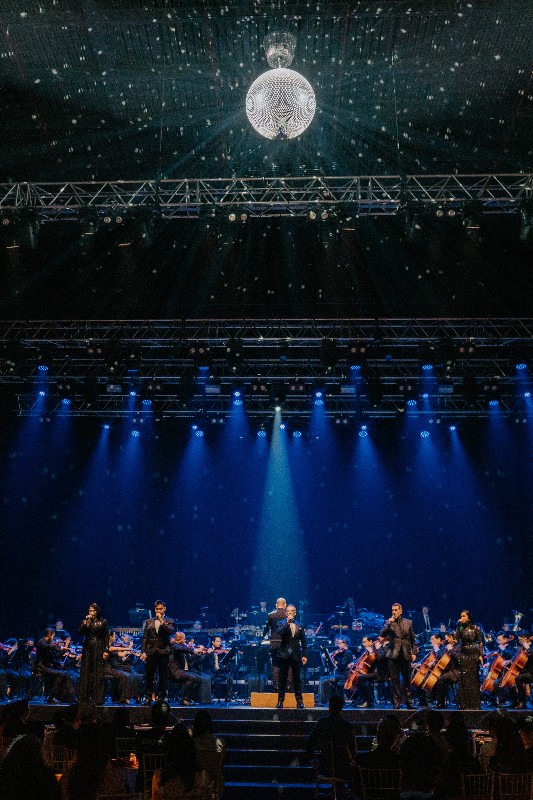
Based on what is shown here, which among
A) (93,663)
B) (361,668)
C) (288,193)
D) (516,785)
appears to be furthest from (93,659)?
(288,193)

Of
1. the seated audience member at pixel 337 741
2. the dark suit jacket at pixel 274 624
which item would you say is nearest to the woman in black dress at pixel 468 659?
the dark suit jacket at pixel 274 624

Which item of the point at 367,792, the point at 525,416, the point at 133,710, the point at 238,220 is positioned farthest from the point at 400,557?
the point at 367,792

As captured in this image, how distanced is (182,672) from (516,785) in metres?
7.24

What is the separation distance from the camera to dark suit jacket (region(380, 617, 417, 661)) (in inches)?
474

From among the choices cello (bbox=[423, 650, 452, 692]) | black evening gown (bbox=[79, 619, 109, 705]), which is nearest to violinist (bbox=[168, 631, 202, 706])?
black evening gown (bbox=[79, 619, 109, 705])

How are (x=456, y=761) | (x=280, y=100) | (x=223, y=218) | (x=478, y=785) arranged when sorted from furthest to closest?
1. (x=223, y=218)
2. (x=280, y=100)
3. (x=456, y=761)
4. (x=478, y=785)

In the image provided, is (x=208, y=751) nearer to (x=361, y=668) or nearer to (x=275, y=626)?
(x=275, y=626)

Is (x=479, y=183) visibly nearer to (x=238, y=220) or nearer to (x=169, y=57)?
(x=238, y=220)

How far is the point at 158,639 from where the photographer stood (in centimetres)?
1224

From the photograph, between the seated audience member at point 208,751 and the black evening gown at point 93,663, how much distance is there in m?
5.99

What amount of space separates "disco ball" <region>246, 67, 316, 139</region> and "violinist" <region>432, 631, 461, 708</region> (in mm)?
8517

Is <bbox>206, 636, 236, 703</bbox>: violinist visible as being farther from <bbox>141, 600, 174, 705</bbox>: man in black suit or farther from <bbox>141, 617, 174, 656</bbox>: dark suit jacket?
<bbox>141, 617, 174, 656</bbox>: dark suit jacket

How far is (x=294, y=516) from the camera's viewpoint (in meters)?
19.3

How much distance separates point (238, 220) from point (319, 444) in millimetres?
9044
